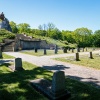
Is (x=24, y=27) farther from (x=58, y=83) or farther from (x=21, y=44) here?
(x=58, y=83)

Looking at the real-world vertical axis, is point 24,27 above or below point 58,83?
above

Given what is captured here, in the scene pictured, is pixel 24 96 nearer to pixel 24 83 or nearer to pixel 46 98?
pixel 46 98

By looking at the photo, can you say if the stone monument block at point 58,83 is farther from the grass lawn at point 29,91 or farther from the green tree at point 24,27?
the green tree at point 24,27

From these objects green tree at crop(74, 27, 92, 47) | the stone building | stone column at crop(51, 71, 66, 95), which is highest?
green tree at crop(74, 27, 92, 47)

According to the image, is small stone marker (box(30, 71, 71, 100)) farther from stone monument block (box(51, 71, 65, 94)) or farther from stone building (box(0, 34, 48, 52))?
stone building (box(0, 34, 48, 52))

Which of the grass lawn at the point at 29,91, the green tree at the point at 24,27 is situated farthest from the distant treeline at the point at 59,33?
the grass lawn at the point at 29,91

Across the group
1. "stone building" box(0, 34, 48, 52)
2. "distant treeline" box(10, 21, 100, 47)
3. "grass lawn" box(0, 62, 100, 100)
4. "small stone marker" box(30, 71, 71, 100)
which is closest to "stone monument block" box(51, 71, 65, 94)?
"small stone marker" box(30, 71, 71, 100)

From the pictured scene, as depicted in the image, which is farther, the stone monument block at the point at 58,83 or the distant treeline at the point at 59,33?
the distant treeline at the point at 59,33

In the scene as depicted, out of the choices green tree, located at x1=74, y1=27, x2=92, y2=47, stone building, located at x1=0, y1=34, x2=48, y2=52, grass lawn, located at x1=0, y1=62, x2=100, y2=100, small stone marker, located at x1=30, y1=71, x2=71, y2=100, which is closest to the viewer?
small stone marker, located at x1=30, y1=71, x2=71, y2=100

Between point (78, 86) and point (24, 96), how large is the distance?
3239 millimetres

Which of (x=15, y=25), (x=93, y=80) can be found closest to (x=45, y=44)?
(x=93, y=80)

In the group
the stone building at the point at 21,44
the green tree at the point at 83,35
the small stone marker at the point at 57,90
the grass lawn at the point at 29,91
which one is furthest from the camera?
the green tree at the point at 83,35

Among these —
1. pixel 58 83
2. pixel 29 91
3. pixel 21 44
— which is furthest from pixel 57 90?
pixel 21 44

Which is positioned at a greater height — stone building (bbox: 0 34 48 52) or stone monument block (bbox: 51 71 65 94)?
stone building (bbox: 0 34 48 52)
